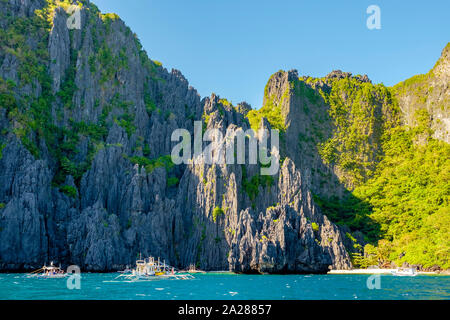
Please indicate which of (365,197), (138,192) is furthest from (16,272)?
(365,197)

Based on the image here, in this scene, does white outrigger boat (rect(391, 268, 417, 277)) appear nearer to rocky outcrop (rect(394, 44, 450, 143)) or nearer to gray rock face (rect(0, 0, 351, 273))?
gray rock face (rect(0, 0, 351, 273))

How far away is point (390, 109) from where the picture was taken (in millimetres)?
184250

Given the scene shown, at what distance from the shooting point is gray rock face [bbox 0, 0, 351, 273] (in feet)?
362

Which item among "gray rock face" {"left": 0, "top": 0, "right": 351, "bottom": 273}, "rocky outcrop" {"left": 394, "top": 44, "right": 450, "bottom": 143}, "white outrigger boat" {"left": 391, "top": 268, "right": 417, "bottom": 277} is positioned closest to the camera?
"white outrigger boat" {"left": 391, "top": 268, "right": 417, "bottom": 277}

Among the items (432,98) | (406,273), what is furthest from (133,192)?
(432,98)

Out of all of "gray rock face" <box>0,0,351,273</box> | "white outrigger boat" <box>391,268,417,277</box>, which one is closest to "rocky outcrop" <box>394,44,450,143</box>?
"gray rock face" <box>0,0,351,273</box>

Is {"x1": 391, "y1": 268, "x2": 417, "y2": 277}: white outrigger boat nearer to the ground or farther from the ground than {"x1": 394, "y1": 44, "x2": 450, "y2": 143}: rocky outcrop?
nearer to the ground

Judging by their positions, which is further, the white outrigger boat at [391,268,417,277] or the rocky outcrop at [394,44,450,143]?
the rocky outcrop at [394,44,450,143]

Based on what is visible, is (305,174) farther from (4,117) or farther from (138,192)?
(4,117)

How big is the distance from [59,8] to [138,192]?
7826 cm

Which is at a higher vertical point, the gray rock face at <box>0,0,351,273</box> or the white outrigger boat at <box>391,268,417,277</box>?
the gray rock face at <box>0,0,351,273</box>

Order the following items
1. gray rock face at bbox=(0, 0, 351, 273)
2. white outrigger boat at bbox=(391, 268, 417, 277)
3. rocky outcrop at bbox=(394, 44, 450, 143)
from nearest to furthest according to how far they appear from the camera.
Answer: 1. white outrigger boat at bbox=(391, 268, 417, 277)
2. gray rock face at bbox=(0, 0, 351, 273)
3. rocky outcrop at bbox=(394, 44, 450, 143)

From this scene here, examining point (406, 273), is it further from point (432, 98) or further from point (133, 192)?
point (432, 98)

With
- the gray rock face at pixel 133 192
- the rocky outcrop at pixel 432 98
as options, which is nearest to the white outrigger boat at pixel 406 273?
the gray rock face at pixel 133 192
